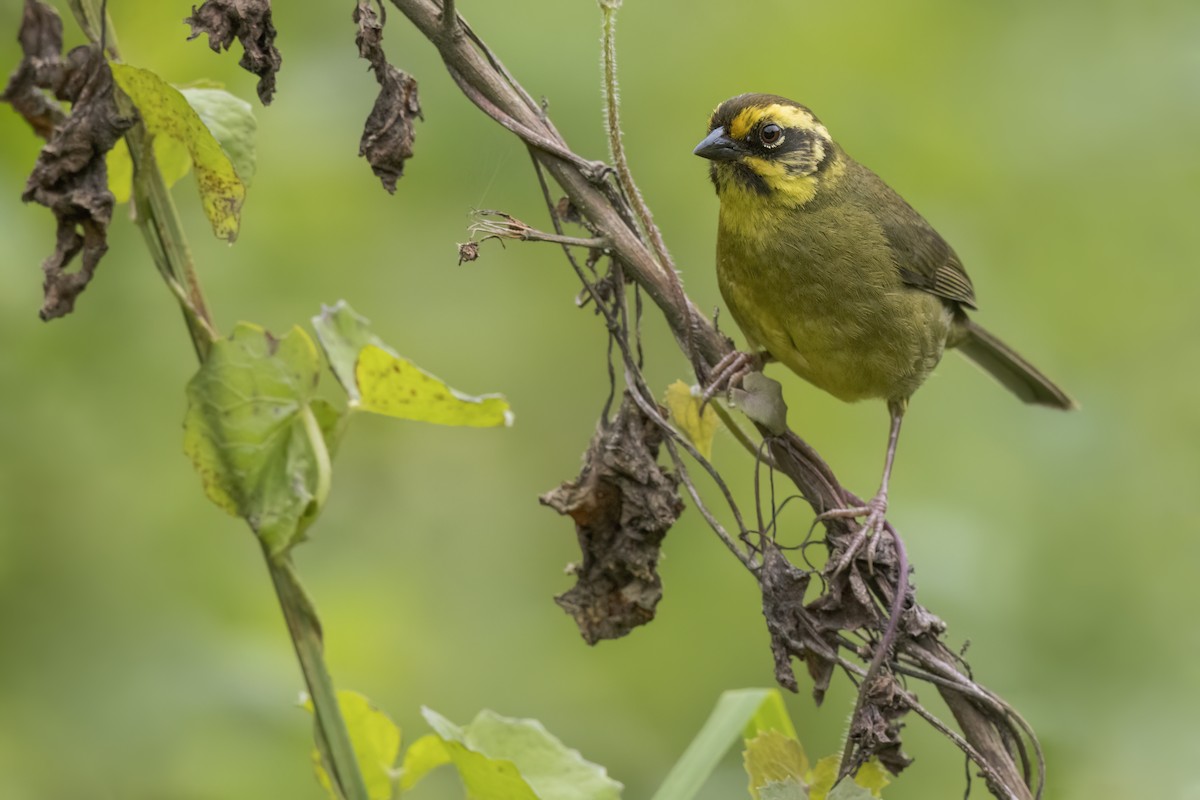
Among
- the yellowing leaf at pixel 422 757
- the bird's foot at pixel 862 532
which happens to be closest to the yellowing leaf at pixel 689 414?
the bird's foot at pixel 862 532

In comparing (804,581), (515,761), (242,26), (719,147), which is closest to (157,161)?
(242,26)

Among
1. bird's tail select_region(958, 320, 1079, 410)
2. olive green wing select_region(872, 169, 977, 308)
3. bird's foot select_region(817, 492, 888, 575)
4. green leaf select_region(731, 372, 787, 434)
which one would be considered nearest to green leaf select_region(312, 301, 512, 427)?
green leaf select_region(731, 372, 787, 434)

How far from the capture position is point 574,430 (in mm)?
4961

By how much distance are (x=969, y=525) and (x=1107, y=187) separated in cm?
157

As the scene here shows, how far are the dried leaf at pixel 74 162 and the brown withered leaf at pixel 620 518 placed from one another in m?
0.75

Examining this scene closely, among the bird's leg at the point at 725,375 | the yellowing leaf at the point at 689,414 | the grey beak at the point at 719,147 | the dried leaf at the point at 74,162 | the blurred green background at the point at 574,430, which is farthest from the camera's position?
the grey beak at the point at 719,147

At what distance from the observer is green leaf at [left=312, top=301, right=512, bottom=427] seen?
70.2 inches

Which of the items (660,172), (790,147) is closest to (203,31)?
(790,147)

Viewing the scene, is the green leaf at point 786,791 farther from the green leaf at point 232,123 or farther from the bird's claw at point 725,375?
the green leaf at point 232,123

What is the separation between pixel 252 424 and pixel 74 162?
1.46 ft

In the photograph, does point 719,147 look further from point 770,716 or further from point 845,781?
point 845,781

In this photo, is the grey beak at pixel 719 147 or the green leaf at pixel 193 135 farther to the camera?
the grey beak at pixel 719 147

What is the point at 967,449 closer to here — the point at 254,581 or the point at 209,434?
the point at 254,581

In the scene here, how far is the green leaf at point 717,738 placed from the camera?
207 cm
